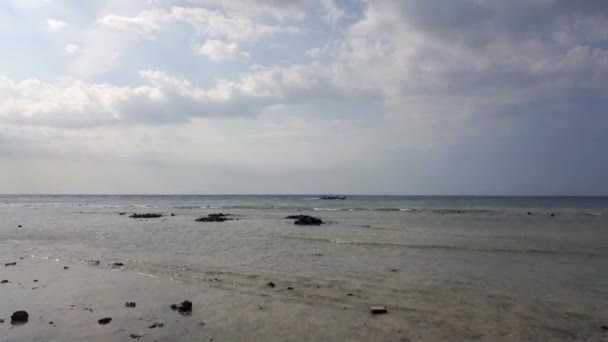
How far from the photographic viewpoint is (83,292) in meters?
13.9

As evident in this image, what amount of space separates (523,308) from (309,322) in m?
6.81

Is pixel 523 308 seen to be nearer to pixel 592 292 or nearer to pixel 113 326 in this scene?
pixel 592 292

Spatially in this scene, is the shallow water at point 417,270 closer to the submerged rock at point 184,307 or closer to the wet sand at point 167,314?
the wet sand at point 167,314

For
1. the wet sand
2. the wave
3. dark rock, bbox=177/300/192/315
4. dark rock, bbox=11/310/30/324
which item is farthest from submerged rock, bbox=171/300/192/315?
the wave

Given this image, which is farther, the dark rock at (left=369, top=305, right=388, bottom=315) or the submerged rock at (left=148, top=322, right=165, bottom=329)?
the dark rock at (left=369, top=305, right=388, bottom=315)

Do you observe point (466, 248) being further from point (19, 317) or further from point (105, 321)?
point (19, 317)

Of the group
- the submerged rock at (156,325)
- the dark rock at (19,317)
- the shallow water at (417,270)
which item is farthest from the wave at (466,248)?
the dark rock at (19,317)

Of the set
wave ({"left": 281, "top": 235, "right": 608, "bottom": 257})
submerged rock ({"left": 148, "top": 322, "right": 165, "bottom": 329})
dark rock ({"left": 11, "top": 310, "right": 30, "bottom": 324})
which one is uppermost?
dark rock ({"left": 11, "top": 310, "right": 30, "bottom": 324})

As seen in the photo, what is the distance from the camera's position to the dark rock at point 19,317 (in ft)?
34.5

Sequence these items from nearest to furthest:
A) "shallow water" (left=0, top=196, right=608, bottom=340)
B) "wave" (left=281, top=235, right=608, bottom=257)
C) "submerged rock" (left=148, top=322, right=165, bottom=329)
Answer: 1. "submerged rock" (left=148, top=322, right=165, bottom=329)
2. "shallow water" (left=0, top=196, right=608, bottom=340)
3. "wave" (left=281, top=235, right=608, bottom=257)

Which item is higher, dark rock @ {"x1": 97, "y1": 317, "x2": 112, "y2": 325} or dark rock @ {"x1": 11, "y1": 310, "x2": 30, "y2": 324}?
dark rock @ {"x1": 11, "y1": 310, "x2": 30, "y2": 324}

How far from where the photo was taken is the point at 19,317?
35.0ft

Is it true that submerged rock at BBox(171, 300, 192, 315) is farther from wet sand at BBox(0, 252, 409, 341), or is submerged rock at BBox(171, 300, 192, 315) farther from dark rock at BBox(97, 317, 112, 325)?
dark rock at BBox(97, 317, 112, 325)

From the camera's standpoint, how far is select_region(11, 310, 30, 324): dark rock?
1051 centimetres
